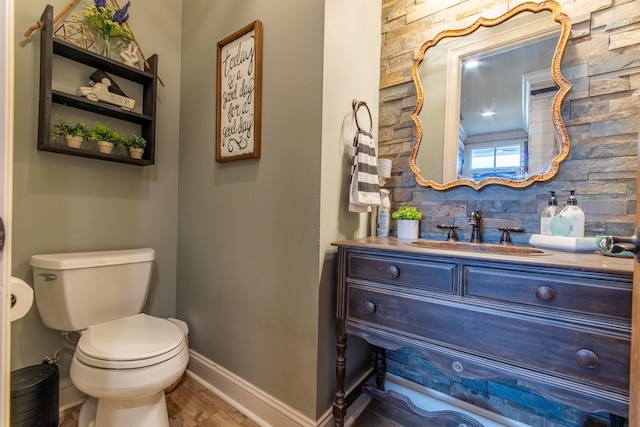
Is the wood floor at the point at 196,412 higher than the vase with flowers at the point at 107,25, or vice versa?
the vase with flowers at the point at 107,25

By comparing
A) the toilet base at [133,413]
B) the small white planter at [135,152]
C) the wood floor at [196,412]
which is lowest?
the wood floor at [196,412]

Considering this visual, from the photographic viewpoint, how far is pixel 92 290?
139 centimetres

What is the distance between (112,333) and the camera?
133 centimetres

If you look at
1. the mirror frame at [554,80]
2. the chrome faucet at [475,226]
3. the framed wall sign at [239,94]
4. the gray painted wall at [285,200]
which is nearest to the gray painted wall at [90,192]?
the gray painted wall at [285,200]

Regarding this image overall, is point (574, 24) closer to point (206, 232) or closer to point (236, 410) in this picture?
point (206, 232)

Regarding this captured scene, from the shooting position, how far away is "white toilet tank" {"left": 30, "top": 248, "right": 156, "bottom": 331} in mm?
1315

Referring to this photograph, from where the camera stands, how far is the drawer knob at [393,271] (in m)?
1.08

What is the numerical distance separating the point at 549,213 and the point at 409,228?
0.58 meters

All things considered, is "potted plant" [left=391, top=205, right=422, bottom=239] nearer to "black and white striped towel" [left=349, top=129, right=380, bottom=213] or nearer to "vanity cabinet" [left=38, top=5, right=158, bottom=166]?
"black and white striped towel" [left=349, top=129, right=380, bottom=213]

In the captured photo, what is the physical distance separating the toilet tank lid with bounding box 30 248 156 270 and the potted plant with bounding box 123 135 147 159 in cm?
55

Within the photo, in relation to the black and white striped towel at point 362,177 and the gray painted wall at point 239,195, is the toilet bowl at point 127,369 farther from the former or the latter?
the black and white striped towel at point 362,177

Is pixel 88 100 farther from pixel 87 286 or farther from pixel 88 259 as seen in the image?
pixel 87 286

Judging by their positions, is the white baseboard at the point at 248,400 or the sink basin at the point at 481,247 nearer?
the sink basin at the point at 481,247

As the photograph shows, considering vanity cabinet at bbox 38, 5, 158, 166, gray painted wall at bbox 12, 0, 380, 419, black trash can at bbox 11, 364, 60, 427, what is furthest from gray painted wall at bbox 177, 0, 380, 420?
black trash can at bbox 11, 364, 60, 427
